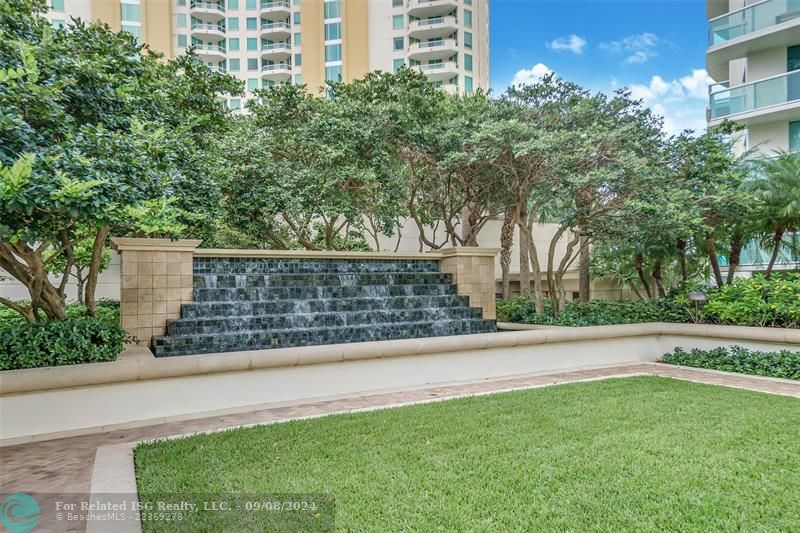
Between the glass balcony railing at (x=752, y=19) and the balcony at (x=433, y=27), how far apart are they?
21.9 metres

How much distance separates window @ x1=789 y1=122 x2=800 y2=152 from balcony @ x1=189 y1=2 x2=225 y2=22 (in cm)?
3960

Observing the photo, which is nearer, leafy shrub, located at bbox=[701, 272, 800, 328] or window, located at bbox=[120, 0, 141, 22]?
leafy shrub, located at bbox=[701, 272, 800, 328]

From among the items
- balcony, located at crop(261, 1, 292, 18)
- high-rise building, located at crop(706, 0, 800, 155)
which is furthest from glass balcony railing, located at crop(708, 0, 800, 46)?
balcony, located at crop(261, 1, 292, 18)

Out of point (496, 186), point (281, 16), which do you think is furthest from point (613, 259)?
point (281, 16)

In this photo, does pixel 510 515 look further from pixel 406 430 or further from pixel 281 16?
pixel 281 16

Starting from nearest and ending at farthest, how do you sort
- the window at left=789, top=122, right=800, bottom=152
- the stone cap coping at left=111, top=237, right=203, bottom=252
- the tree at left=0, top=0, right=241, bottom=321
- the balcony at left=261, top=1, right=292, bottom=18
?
the tree at left=0, top=0, right=241, bottom=321 < the stone cap coping at left=111, top=237, right=203, bottom=252 < the window at left=789, top=122, right=800, bottom=152 < the balcony at left=261, top=1, right=292, bottom=18

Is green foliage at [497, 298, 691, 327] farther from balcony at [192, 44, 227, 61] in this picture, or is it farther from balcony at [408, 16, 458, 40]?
balcony at [192, 44, 227, 61]

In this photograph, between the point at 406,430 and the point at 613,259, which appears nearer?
the point at 406,430

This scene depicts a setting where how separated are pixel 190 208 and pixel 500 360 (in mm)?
5213

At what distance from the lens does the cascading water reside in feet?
24.7

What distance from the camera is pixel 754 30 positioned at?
1656 centimetres

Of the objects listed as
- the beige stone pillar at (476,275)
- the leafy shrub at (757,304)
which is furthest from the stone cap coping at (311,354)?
the beige stone pillar at (476,275)

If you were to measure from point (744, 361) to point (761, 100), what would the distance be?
11913mm

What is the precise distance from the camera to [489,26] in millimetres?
40500
